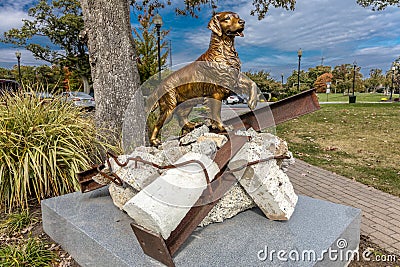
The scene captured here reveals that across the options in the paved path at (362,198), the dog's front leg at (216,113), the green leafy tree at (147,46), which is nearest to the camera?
the dog's front leg at (216,113)

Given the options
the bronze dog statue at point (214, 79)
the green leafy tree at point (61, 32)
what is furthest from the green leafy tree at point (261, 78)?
the green leafy tree at point (61, 32)

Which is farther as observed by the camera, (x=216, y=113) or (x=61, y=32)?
(x=61, y=32)

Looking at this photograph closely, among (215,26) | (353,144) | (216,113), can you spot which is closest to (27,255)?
(216,113)

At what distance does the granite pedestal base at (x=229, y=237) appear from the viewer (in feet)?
5.85

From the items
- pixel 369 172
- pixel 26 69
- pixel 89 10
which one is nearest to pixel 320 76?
pixel 26 69

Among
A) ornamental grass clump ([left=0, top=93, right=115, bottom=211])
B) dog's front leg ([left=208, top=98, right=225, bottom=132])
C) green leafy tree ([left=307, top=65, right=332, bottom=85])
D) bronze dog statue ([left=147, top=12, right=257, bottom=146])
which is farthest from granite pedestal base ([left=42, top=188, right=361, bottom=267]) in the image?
green leafy tree ([left=307, top=65, right=332, bottom=85])

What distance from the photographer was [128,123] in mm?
4434

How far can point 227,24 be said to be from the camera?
2.20m

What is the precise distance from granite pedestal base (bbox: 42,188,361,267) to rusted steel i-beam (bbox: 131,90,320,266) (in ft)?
0.36

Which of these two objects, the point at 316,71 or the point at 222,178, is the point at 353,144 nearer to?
the point at 222,178

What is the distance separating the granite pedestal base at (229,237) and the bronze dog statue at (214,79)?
85 cm

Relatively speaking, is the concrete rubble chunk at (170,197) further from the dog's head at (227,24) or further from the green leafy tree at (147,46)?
the green leafy tree at (147,46)

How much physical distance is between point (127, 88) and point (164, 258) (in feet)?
10.3

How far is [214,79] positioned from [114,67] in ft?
8.08
